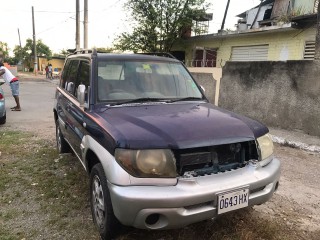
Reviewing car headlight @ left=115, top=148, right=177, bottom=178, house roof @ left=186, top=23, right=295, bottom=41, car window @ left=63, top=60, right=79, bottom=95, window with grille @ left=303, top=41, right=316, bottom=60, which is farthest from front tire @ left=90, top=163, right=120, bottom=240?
window with grille @ left=303, top=41, right=316, bottom=60

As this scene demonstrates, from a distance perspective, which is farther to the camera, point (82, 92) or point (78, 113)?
point (78, 113)

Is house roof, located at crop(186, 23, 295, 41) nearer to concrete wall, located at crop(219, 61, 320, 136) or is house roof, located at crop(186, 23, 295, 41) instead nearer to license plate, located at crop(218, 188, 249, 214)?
concrete wall, located at crop(219, 61, 320, 136)

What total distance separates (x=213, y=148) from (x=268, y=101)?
528 centimetres

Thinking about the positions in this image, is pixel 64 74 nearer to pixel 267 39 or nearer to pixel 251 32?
pixel 251 32

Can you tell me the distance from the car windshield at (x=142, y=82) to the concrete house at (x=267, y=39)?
31.3ft

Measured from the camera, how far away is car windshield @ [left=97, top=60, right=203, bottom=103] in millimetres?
3469

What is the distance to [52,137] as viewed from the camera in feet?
21.8

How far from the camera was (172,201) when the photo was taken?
2.28m

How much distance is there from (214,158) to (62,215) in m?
1.82

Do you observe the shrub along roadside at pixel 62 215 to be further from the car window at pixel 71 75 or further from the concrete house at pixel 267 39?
the concrete house at pixel 267 39

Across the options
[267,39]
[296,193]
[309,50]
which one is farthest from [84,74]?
[267,39]

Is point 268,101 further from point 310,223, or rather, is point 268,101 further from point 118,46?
point 118,46

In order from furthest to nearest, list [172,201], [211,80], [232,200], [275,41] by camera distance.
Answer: [275,41]
[211,80]
[232,200]
[172,201]

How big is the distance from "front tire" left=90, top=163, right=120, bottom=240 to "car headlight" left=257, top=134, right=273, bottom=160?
1.43 meters
